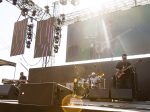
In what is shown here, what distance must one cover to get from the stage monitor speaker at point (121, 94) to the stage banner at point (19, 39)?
18.5ft

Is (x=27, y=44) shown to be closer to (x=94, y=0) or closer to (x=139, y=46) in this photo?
(x=94, y=0)

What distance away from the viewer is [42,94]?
184 cm

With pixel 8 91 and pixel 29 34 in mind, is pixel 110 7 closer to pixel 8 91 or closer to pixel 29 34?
pixel 29 34

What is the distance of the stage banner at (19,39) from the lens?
975cm

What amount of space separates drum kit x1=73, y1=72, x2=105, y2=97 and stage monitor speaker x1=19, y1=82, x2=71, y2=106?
15.9 ft

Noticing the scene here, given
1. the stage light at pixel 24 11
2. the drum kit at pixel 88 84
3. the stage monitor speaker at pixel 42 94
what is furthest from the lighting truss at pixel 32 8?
the stage monitor speaker at pixel 42 94

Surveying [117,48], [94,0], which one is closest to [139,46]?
[117,48]

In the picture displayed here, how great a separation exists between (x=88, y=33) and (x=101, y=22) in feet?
2.39

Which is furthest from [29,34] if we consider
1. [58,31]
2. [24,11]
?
[58,31]

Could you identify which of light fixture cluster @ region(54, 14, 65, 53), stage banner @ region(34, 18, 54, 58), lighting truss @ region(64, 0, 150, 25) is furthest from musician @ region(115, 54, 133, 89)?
light fixture cluster @ region(54, 14, 65, 53)

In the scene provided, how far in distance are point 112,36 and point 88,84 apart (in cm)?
245

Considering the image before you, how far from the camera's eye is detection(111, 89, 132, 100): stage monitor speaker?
5223 millimetres

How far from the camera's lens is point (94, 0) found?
30.2 feet

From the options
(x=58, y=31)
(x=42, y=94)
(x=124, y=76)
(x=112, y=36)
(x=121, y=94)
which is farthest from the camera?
(x=58, y=31)
